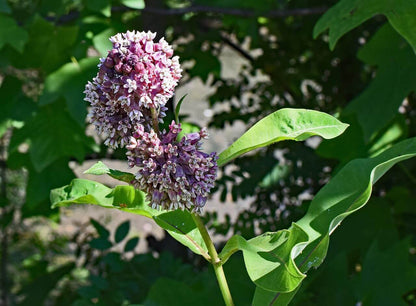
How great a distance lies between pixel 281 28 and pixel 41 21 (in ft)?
4.43

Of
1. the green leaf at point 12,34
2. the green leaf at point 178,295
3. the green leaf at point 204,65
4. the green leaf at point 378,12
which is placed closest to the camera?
the green leaf at point 378,12

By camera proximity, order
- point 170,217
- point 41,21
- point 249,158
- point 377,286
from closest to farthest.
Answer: point 170,217 → point 377,286 → point 41,21 → point 249,158

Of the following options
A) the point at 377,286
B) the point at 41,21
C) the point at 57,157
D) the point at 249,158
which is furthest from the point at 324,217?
the point at 249,158

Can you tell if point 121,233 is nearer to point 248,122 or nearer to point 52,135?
point 52,135

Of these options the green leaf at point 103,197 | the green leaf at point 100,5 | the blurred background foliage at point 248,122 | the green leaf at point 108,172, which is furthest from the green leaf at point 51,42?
the green leaf at point 108,172

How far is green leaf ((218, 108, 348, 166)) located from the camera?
112 centimetres

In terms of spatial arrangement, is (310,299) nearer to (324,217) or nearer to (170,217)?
(324,217)

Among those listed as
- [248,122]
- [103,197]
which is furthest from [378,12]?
[248,122]

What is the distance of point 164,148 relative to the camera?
1050mm

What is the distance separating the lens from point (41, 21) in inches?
85.4

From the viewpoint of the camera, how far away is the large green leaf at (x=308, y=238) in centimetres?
110

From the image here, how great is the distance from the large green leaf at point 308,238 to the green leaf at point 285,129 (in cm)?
13

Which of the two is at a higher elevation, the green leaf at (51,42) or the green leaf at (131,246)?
the green leaf at (51,42)

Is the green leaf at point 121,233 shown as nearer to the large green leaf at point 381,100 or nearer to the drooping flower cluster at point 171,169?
the large green leaf at point 381,100
